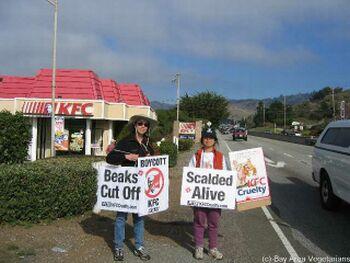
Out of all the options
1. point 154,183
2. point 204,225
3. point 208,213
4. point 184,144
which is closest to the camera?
point 204,225

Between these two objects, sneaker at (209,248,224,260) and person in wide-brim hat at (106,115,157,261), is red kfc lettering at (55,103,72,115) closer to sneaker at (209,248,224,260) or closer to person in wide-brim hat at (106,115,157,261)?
person in wide-brim hat at (106,115,157,261)

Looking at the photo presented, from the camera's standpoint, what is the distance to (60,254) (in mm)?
6699

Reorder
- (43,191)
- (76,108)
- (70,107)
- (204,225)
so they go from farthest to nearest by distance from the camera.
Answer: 1. (70,107)
2. (76,108)
3. (43,191)
4. (204,225)

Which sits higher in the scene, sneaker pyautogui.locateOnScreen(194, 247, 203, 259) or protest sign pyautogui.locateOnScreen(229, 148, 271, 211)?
protest sign pyautogui.locateOnScreen(229, 148, 271, 211)

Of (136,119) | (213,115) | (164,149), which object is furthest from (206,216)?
(213,115)

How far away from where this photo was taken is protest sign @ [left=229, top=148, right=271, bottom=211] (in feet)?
24.6

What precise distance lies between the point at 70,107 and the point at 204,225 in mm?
26183

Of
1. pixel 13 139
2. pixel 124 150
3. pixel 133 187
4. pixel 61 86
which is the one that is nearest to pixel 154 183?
pixel 133 187

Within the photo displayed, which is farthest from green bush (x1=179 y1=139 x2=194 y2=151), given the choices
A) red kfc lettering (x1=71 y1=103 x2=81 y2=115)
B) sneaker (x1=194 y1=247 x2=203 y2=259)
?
sneaker (x1=194 y1=247 x2=203 y2=259)

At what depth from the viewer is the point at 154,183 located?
698 centimetres

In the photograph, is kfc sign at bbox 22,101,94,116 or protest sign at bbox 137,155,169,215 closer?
protest sign at bbox 137,155,169,215

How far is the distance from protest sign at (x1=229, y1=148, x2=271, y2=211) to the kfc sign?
24812mm

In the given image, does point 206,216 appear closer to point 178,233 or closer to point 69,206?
point 178,233

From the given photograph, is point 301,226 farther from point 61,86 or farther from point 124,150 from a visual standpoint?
point 61,86
